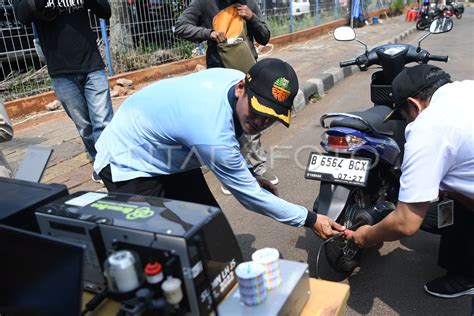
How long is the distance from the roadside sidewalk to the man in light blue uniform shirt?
1.73 metres

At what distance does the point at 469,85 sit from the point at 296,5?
11018 millimetres

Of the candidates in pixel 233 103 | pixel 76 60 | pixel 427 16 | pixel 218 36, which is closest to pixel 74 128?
pixel 76 60

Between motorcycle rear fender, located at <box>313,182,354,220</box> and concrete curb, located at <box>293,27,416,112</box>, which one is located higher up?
motorcycle rear fender, located at <box>313,182,354,220</box>

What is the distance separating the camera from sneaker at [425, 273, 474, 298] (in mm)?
2139

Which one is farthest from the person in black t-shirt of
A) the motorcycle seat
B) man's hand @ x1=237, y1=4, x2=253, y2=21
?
the motorcycle seat

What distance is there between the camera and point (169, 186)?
2162mm

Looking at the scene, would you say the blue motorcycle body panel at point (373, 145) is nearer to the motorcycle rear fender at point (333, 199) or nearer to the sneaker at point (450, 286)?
the motorcycle rear fender at point (333, 199)

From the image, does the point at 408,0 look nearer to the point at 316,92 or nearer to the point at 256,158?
the point at 316,92

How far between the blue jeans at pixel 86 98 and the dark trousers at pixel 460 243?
8.59 feet

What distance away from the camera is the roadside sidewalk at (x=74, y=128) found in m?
3.92

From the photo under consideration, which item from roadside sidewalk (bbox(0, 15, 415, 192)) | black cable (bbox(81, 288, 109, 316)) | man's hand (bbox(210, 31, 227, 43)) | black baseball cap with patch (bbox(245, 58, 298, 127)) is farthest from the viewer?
roadside sidewalk (bbox(0, 15, 415, 192))

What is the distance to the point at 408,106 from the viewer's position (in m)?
1.90

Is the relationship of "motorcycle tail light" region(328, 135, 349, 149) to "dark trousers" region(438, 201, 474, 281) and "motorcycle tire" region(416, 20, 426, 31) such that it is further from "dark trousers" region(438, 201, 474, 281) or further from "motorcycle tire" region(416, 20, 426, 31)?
"motorcycle tire" region(416, 20, 426, 31)

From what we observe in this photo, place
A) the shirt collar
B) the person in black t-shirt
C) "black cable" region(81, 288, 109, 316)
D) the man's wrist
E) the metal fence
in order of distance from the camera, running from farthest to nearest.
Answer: the metal fence
the person in black t-shirt
the man's wrist
the shirt collar
"black cable" region(81, 288, 109, 316)
